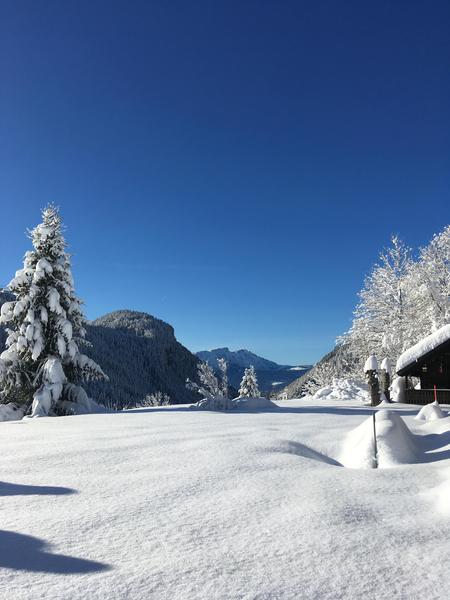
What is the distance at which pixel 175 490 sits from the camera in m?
4.26

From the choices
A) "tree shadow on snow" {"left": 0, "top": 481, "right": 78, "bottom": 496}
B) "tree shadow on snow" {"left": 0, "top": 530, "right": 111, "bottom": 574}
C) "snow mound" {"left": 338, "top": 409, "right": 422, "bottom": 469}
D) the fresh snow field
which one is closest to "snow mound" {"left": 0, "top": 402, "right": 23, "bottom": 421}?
the fresh snow field

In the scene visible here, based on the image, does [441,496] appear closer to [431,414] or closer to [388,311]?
[431,414]

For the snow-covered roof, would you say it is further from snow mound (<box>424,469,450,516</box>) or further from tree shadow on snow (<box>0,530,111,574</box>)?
tree shadow on snow (<box>0,530,111,574</box>)

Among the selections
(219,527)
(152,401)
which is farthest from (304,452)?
(152,401)

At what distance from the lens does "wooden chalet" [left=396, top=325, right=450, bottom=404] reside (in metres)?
17.9

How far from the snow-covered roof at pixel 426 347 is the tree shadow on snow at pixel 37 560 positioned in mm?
18139

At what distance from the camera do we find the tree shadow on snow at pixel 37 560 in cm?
269

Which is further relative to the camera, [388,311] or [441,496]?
[388,311]

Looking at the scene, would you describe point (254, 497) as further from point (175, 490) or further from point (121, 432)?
point (121, 432)

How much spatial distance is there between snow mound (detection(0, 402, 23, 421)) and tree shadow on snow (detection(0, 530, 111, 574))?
1444 cm

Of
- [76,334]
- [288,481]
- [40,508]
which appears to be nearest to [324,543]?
[288,481]

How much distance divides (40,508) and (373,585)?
3004 millimetres

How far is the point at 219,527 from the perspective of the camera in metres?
3.31

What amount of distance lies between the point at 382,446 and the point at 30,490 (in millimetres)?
4871
